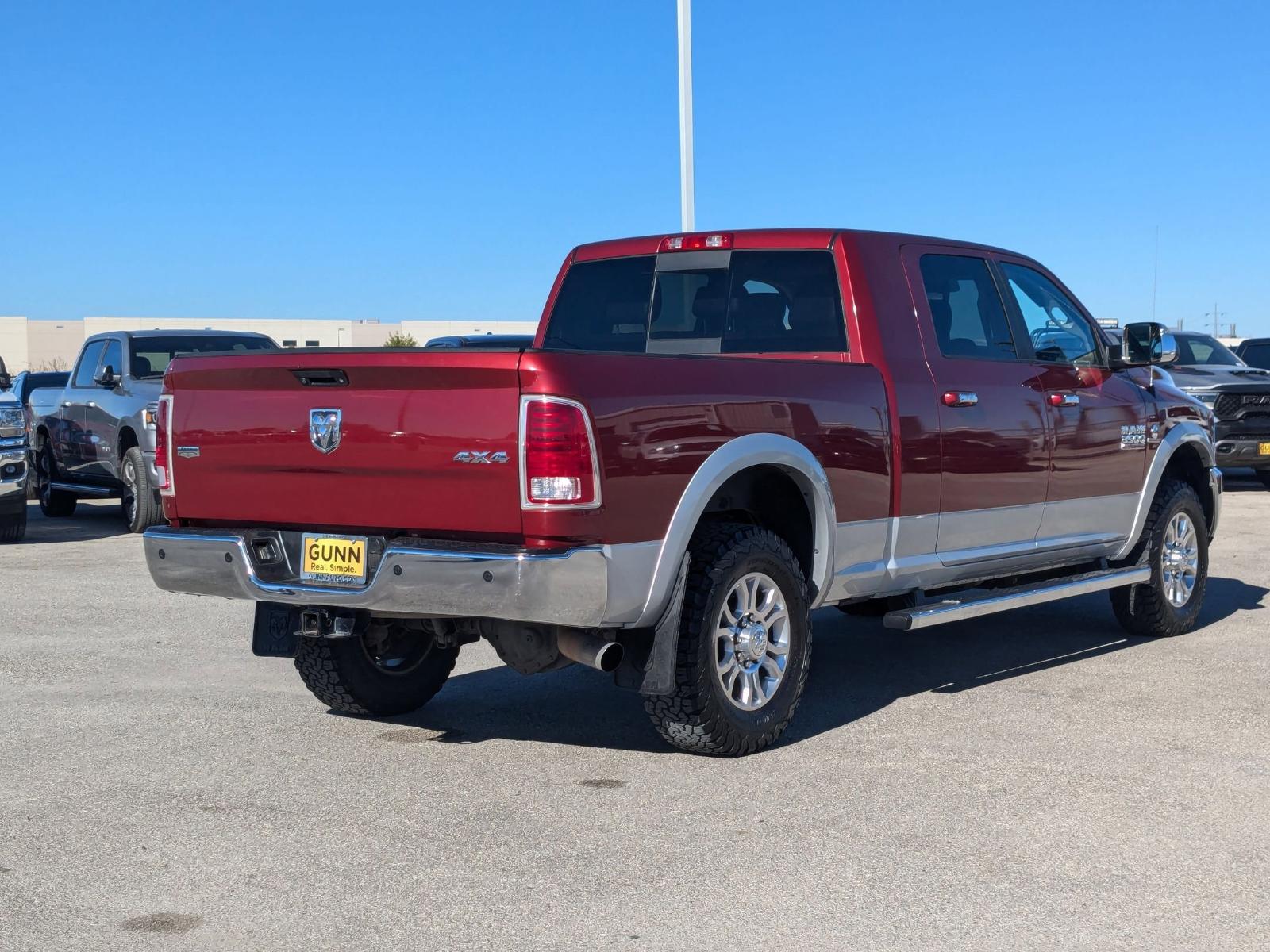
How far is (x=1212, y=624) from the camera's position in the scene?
30.0ft

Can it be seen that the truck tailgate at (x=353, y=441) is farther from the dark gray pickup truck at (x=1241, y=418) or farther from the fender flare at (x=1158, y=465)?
the dark gray pickup truck at (x=1241, y=418)

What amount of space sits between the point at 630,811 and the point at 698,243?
116 inches

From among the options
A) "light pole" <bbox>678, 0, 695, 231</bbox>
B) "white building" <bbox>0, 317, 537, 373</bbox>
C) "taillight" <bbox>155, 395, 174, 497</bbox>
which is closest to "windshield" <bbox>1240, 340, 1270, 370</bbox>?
"light pole" <bbox>678, 0, 695, 231</bbox>

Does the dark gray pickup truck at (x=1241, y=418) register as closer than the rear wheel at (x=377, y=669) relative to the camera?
No

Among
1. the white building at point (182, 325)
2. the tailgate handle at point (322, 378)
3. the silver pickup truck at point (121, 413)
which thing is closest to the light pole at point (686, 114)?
the silver pickup truck at point (121, 413)

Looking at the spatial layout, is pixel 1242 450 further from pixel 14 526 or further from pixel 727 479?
pixel 727 479

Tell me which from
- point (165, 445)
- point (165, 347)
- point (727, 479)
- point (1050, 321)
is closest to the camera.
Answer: point (727, 479)

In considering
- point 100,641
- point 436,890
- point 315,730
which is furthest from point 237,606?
point 436,890

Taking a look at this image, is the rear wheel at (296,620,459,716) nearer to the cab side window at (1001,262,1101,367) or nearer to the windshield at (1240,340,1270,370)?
the cab side window at (1001,262,1101,367)

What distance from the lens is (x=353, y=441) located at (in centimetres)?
542

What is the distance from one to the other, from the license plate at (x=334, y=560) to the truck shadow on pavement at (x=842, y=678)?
1.07m

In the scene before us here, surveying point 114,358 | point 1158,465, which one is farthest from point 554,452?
point 114,358

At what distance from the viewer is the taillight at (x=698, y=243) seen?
707 cm

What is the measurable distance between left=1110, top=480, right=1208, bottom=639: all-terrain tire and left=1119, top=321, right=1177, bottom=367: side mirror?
3.01 feet
